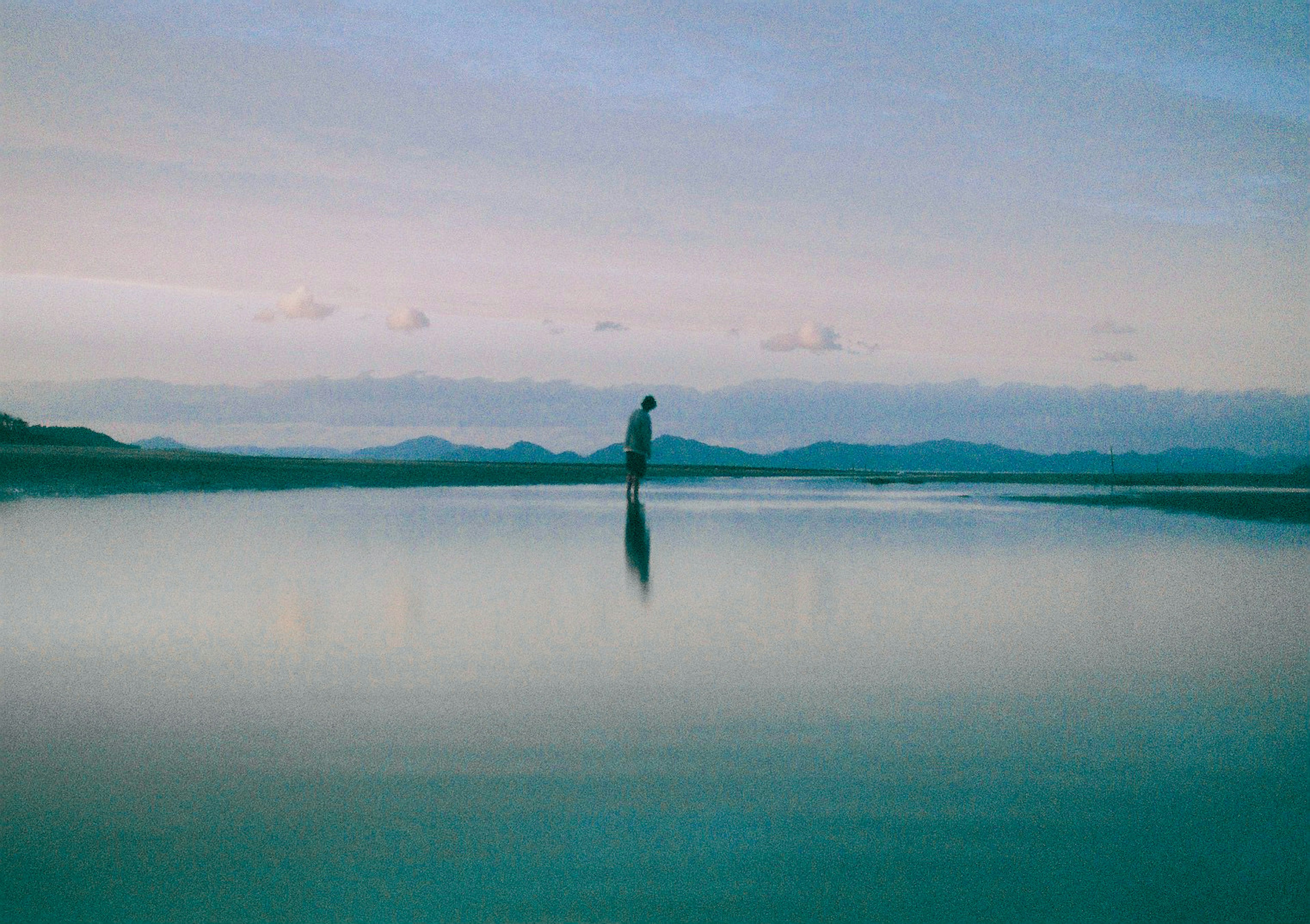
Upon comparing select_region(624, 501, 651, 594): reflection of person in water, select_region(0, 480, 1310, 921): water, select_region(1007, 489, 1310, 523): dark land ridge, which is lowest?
select_region(0, 480, 1310, 921): water

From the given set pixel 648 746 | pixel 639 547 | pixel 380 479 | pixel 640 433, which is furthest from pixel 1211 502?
pixel 648 746

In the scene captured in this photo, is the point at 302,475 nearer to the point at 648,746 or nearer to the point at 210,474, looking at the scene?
the point at 210,474

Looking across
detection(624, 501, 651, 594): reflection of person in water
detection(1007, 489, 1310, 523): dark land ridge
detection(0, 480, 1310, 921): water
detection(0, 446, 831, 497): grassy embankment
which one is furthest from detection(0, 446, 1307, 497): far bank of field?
detection(0, 480, 1310, 921): water

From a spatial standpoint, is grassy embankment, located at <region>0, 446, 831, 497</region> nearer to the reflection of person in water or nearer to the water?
the reflection of person in water

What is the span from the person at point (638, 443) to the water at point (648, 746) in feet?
36.0

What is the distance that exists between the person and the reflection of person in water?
2.73 metres

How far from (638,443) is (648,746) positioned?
53.7 feet

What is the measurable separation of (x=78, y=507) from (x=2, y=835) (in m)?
15.1

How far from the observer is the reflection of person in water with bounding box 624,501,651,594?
873 cm

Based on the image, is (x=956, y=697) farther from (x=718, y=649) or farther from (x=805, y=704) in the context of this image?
(x=718, y=649)

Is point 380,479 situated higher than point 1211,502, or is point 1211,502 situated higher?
point 380,479

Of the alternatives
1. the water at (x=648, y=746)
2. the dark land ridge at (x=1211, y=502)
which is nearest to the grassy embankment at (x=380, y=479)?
the dark land ridge at (x=1211, y=502)

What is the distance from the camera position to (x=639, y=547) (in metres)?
11.2

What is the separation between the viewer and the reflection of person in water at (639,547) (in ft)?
28.7
